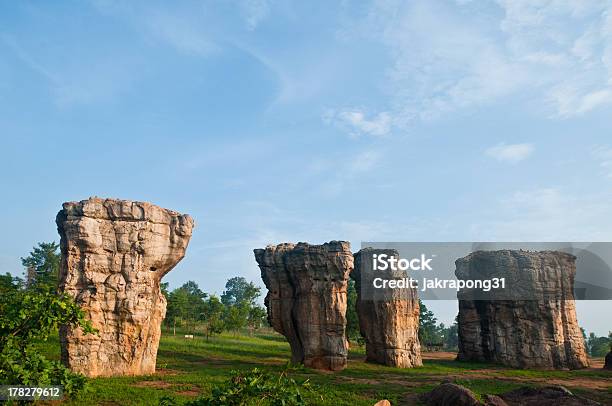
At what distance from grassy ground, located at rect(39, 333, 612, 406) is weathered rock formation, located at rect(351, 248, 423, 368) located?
→ 2.05 meters

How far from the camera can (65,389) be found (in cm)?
789

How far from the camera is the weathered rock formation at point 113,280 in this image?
27562mm

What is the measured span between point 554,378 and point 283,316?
21.7m

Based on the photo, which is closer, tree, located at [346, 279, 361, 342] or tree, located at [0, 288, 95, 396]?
tree, located at [0, 288, 95, 396]

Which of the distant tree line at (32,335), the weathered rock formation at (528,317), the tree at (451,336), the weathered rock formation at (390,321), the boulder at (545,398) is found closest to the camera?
the distant tree line at (32,335)

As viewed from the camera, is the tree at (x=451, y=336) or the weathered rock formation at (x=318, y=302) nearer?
the weathered rock formation at (x=318, y=302)

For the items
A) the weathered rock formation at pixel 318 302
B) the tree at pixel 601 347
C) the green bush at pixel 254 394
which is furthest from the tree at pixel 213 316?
the tree at pixel 601 347

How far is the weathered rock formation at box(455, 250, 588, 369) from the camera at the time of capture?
141ft

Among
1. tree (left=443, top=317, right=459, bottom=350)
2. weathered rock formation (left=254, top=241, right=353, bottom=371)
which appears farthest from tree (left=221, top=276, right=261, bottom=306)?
weathered rock formation (left=254, top=241, right=353, bottom=371)

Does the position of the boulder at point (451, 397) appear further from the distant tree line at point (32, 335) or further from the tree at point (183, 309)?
the tree at point (183, 309)

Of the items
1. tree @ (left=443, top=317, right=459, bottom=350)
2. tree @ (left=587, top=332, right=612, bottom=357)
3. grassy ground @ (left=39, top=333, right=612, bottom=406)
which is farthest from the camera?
tree @ (left=443, top=317, right=459, bottom=350)

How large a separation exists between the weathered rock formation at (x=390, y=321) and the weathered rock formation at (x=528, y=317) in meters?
9.89

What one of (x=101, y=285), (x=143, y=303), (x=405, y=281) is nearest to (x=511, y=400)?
(x=405, y=281)

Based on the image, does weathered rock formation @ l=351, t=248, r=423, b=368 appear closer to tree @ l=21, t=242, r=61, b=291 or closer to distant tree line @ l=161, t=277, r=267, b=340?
distant tree line @ l=161, t=277, r=267, b=340
